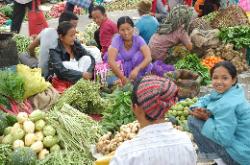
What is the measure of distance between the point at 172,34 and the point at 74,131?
319 cm

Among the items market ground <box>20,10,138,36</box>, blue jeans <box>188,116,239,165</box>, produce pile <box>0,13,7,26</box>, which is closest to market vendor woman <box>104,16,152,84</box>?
blue jeans <box>188,116,239,165</box>

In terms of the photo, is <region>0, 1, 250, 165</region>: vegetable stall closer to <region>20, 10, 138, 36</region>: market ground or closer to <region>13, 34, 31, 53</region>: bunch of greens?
<region>13, 34, 31, 53</region>: bunch of greens

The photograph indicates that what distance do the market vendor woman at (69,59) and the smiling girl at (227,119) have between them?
7.40 feet

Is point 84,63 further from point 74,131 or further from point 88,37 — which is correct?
point 88,37

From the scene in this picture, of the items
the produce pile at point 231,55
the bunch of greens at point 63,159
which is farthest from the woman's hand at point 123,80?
the produce pile at point 231,55

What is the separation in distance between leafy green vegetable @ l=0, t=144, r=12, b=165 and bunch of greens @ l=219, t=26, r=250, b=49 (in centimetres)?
507

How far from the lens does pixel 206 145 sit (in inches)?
183

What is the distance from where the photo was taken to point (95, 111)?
590cm

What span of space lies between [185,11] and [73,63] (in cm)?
218

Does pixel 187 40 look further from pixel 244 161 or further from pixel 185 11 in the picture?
pixel 244 161

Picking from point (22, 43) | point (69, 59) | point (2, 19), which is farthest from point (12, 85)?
point (2, 19)

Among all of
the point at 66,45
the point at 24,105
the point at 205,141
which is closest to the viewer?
the point at 205,141

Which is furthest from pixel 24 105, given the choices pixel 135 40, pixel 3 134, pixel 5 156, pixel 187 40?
pixel 187 40

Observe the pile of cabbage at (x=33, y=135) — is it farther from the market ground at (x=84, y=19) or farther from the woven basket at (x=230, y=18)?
the market ground at (x=84, y=19)
